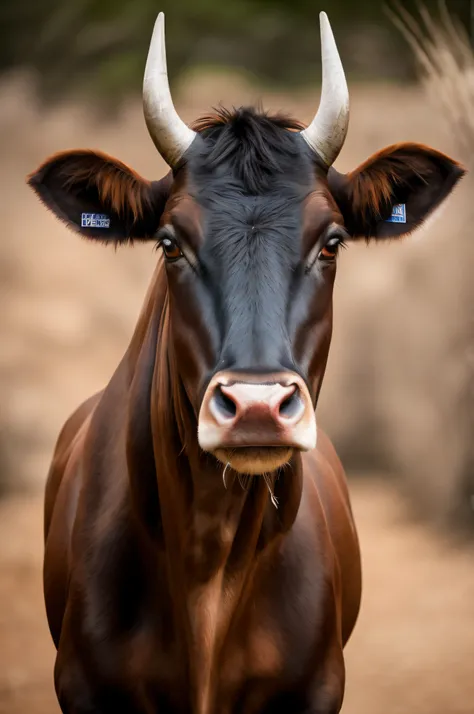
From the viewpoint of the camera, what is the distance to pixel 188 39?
1416cm

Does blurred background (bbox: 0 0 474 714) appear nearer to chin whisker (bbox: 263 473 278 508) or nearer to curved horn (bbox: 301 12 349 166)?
chin whisker (bbox: 263 473 278 508)

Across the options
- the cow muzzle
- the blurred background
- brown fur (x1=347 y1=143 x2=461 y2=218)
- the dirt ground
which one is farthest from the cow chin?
the blurred background

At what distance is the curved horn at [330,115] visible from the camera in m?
4.44

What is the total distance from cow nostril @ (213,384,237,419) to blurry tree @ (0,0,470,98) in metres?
10.9

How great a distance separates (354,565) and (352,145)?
8.97 metres

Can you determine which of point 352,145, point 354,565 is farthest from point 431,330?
point 354,565

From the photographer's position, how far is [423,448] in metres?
13.4

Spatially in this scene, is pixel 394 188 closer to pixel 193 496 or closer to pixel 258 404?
pixel 193 496

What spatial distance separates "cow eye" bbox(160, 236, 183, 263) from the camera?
13.9 ft

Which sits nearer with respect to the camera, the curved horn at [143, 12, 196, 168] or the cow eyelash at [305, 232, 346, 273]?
the cow eyelash at [305, 232, 346, 273]

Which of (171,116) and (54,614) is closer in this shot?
(171,116)

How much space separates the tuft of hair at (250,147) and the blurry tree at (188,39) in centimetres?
996

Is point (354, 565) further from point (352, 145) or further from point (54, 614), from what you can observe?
point (352, 145)

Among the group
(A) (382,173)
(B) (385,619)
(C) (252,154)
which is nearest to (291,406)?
(C) (252,154)
